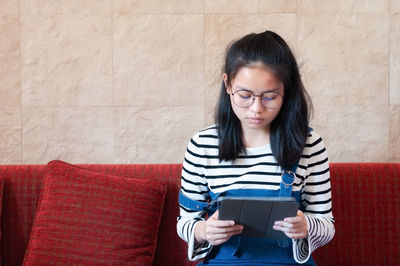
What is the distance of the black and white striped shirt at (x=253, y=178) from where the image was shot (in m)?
1.58

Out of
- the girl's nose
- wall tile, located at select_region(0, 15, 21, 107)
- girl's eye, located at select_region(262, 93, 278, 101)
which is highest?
wall tile, located at select_region(0, 15, 21, 107)

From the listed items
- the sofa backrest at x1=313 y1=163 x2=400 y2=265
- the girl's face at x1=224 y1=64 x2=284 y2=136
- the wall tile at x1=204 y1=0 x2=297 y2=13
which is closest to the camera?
the girl's face at x1=224 y1=64 x2=284 y2=136

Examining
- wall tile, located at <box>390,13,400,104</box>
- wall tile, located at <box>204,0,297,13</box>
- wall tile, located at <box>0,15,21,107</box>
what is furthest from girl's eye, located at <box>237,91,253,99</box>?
wall tile, located at <box>0,15,21,107</box>

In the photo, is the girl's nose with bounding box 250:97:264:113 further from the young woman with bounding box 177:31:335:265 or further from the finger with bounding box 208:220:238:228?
the finger with bounding box 208:220:238:228

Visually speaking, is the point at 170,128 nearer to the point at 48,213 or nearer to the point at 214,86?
the point at 214,86

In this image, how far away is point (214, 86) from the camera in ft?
8.14

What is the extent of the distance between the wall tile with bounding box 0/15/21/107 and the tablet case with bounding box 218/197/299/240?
1526 mm

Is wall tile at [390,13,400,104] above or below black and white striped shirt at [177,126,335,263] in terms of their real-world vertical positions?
above

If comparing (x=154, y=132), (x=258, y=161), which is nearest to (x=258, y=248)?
(x=258, y=161)

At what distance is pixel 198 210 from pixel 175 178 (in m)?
0.53

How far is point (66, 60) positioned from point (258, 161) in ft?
4.26

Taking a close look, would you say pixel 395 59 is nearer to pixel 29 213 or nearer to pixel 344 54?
pixel 344 54

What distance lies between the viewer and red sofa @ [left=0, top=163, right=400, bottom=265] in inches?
83.9

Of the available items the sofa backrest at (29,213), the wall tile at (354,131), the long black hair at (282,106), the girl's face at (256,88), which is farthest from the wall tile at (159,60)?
the girl's face at (256,88)
